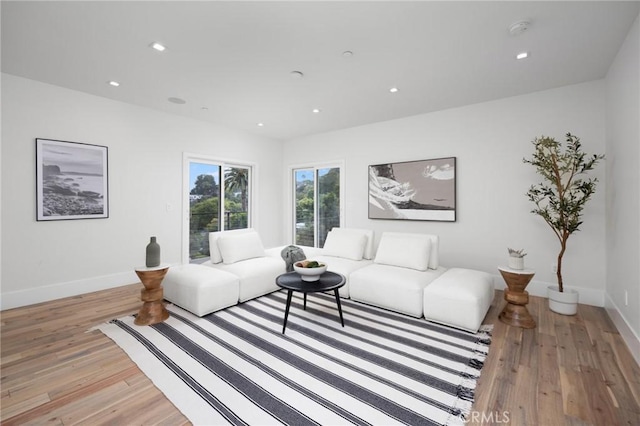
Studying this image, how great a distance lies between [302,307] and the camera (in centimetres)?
322

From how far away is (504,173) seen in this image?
3830 millimetres

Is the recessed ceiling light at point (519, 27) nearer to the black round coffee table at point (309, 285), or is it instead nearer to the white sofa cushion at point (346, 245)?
the black round coffee table at point (309, 285)

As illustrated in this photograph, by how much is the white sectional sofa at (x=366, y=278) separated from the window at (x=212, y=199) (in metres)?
1.27

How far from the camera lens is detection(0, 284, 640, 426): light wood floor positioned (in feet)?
5.25

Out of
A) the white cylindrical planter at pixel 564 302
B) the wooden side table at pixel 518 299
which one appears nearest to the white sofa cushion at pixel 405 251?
the wooden side table at pixel 518 299

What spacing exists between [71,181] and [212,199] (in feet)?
6.64

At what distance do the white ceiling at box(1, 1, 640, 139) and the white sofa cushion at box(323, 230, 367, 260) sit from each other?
6.53 feet

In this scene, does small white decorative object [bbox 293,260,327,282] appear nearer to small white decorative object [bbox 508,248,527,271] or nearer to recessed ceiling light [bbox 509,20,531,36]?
small white decorative object [bbox 508,248,527,271]

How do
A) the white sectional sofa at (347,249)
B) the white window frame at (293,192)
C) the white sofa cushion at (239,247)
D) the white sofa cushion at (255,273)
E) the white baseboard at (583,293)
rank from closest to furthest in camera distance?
the white baseboard at (583,293) → the white sofa cushion at (255,273) → the white sofa cushion at (239,247) → the white sectional sofa at (347,249) → the white window frame at (293,192)

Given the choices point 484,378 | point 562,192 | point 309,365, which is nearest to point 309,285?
point 309,365

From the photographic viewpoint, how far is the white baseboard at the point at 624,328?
2.18 metres

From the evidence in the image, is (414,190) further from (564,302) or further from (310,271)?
(310,271)

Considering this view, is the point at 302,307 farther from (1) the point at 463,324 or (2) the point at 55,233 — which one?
(2) the point at 55,233

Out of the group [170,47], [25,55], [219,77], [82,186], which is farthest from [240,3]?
[82,186]
